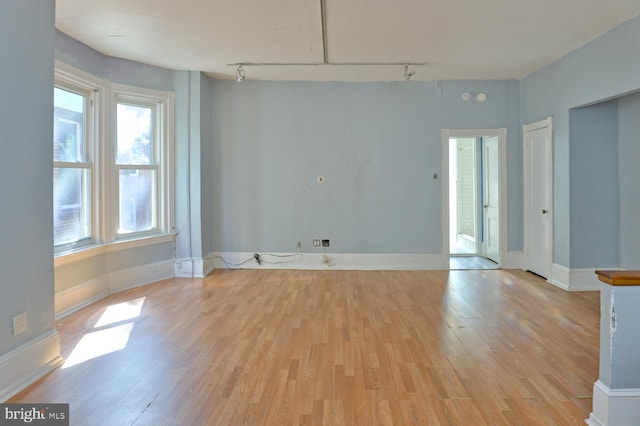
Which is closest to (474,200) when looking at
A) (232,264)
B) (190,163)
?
(232,264)

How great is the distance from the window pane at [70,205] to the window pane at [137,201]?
0.49 meters

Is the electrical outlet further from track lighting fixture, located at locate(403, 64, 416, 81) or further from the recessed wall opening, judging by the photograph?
the recessed wall opening

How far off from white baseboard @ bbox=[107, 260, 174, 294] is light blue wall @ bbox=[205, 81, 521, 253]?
84cm

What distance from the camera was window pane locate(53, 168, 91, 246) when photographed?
3.88 meters

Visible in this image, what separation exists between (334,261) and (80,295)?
327cm

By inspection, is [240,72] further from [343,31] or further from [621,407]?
[621,407]

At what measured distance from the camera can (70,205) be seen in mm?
4082

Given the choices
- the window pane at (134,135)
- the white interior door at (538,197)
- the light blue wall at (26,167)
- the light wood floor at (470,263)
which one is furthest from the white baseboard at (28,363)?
the white interior door at (538,197)

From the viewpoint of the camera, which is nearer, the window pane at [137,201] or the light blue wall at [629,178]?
the light blue wall at [629,178]

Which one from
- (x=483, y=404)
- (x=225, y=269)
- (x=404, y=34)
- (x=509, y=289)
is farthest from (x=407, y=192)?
(x=483, y=404)

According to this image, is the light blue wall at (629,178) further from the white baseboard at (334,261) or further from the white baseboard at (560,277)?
the white baseboard at (334,261)

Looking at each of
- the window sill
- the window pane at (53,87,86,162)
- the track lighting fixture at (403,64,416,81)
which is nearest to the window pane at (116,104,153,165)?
the window pane at (53,87,86,162)

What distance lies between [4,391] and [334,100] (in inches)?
194

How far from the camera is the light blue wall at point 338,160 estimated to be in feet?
19.1
